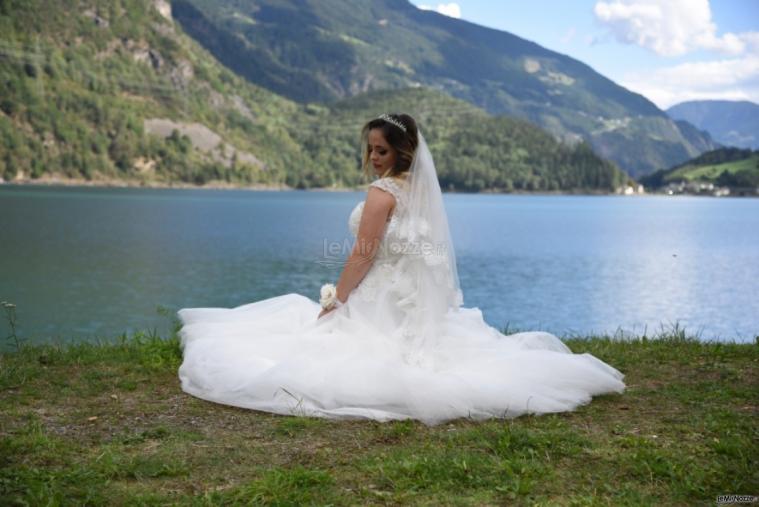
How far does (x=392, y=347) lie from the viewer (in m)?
6.10

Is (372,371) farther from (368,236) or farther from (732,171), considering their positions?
(732,171)

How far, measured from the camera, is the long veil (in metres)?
6.30

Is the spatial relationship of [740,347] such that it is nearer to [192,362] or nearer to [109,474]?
[192,362]

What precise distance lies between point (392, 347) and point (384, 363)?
1.19 feet

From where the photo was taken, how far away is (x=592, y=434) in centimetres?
509

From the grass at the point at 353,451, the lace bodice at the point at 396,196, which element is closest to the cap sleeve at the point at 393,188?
the lace bodice at the point at 396,196

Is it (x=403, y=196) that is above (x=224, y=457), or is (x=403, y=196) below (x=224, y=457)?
above

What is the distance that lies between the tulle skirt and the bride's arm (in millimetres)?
221

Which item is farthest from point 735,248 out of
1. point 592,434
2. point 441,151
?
point 441,151

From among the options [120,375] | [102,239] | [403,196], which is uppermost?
[403,196]

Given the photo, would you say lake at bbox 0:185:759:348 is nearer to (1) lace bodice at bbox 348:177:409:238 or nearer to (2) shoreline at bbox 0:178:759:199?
(1) lace bodice at bbox 348:177:409:238

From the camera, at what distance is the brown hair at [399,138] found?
634 cm

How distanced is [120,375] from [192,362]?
0.89 meters

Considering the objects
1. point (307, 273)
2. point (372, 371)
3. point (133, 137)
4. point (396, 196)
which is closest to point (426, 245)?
point (396, 196)
